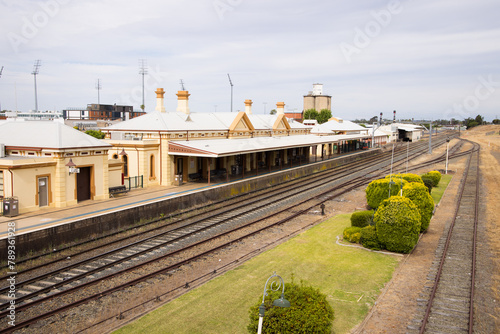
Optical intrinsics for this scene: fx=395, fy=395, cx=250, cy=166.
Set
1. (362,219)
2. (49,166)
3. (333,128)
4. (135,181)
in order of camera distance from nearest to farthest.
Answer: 1. (362,219)
2. (49,166)
3. (135,181)
4. (333,128)

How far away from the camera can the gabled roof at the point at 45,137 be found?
22.3 m

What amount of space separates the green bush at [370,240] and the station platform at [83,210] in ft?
41.5

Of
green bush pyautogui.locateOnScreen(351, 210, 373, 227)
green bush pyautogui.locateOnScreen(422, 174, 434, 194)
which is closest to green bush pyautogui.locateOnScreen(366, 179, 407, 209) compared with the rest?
green bush pyautogui.locateOnScreen(351, 210, 373, 227)

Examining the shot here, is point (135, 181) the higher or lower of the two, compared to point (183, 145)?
lower

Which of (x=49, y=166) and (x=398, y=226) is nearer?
(x=398, y=226)

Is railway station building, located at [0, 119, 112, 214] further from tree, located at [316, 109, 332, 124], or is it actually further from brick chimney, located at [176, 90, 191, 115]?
tree, located at [316, 109, 332, 124]

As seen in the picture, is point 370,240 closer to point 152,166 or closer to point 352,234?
point 352,234

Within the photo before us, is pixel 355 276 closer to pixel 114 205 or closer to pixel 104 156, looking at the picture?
pixel 114 205

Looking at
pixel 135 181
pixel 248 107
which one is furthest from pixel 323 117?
pixel 135 181

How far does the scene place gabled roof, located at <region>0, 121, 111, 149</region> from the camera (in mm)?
22312

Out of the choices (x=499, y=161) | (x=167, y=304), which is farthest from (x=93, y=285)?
(x=499, y=161)

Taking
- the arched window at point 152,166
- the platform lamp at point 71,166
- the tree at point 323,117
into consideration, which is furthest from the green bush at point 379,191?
the tree at point 323,117

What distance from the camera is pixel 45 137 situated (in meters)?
22.9

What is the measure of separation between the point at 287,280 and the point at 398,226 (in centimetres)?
606
